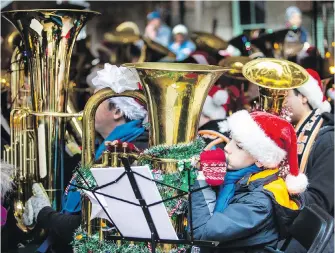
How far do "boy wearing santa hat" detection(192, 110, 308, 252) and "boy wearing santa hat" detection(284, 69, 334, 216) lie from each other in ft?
3.75

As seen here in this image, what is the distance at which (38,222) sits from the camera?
4.83m

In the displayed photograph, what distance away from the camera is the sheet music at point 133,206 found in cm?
363

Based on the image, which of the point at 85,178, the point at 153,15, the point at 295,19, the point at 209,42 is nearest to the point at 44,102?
the point at 85,178

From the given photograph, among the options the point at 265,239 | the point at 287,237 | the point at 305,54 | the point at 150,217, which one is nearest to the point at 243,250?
the point at 265,239

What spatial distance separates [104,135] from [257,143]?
5.21 ft

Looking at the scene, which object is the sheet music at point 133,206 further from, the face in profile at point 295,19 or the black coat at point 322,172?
the face in profile at point 295,19

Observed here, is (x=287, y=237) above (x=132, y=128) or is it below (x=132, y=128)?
below

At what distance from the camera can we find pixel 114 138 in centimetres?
495

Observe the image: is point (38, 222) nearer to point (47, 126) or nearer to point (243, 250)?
point (47, 126)

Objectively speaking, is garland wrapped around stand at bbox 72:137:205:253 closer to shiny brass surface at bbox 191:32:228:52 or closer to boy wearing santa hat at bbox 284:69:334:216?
boy wearing santa hat at bbox 284:69:334:216

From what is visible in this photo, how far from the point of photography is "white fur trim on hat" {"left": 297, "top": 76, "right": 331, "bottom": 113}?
583 centimetres

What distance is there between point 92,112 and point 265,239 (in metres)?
1.16

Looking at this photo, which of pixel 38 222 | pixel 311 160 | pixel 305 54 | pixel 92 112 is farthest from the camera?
pixel 305 54

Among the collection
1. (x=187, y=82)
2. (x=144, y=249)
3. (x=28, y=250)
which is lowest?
(x=28, y=250)
